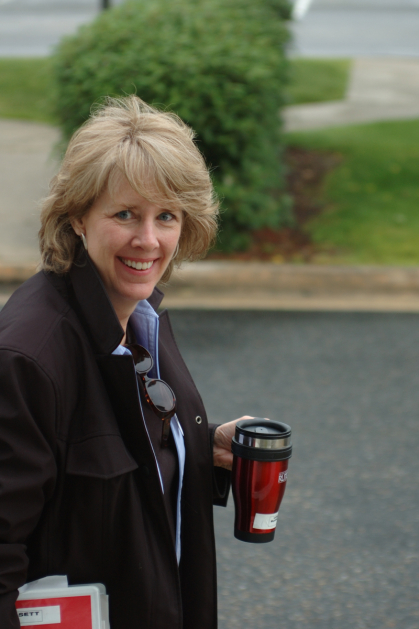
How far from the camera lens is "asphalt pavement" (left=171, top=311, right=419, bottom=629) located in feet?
10.7

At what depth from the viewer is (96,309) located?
180 cm

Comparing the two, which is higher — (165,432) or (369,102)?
(165,432)

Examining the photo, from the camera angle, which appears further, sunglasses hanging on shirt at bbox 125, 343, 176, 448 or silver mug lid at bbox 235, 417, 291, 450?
silver mug lid at bbox 235, 417, 291, 450

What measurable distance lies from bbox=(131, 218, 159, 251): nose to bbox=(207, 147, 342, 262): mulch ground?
5309mm

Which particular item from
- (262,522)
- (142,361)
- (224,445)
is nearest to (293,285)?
(224,445)

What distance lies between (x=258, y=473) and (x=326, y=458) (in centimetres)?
229

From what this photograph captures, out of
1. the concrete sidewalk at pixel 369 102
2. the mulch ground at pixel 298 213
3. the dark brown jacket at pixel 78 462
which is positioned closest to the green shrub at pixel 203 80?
the mulch ground at pixel 298 213

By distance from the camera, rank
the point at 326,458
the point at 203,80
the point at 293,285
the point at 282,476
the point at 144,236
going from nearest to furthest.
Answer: the point at 144,236 < the point at 282,476 < the point at 326,458 < the point at 203,80 < the point at 293,285

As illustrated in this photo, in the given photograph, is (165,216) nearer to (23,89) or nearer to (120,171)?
(120,171)

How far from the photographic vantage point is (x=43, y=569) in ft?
5.82

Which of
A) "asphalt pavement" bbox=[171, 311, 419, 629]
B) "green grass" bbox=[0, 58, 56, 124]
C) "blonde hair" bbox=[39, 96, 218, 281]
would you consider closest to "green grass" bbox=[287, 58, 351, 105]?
"green grass" bbox=[0, 58, 56, 124]

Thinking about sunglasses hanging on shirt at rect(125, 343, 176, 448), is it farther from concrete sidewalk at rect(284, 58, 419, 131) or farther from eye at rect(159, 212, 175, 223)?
concrete sidewalk at rect(284, 58, 419, 131)

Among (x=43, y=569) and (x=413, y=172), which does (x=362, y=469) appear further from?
(x=413, y=172)

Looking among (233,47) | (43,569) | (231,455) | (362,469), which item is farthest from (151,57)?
(43,569)
